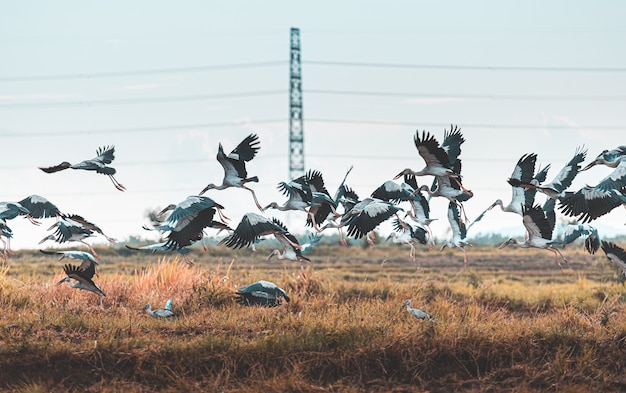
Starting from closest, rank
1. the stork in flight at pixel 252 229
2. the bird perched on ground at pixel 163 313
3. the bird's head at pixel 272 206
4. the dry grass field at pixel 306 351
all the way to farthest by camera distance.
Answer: the dry grass field at pixel 306 351 < the stork in flight at pixel 252 229 < the bird perched on ground at pixel 163 313 < the bird's head at pixel 272 206

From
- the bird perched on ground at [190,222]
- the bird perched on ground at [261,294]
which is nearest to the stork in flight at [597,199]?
the bird perched on ground at [261,294]

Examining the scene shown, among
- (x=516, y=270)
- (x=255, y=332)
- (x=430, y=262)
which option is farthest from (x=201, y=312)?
(x=430, y=262)

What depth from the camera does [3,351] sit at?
12562 millimetres

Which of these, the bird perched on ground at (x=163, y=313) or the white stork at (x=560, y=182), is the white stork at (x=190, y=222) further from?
the white stork at (x=560, y=182)

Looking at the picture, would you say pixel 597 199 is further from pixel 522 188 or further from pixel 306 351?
pixel 306 351

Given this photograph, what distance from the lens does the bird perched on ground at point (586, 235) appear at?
1562 centimetres

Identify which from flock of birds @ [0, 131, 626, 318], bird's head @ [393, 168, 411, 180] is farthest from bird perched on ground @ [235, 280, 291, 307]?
bird's head @ [393, 168, 411, 180]

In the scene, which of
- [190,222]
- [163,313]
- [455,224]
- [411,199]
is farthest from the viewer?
[455,224]

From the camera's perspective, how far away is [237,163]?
14664 millimetres

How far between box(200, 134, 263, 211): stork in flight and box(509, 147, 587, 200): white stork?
4.17 m

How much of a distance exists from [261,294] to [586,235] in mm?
5644

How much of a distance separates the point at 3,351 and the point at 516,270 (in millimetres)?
26540

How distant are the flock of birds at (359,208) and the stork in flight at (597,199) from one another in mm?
16

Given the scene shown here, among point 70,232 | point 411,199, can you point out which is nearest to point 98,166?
point 70,232
